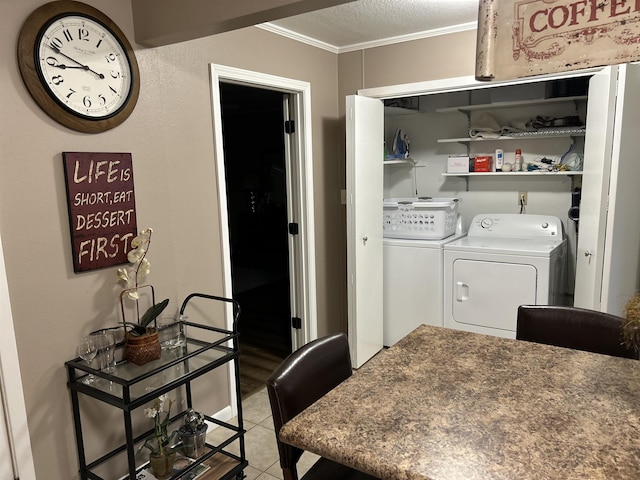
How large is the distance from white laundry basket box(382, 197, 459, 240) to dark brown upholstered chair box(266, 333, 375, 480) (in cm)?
213

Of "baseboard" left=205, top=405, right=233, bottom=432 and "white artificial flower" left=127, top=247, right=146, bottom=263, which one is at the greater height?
"white artificial flower" left=127, top=247, right=146, bottom=263

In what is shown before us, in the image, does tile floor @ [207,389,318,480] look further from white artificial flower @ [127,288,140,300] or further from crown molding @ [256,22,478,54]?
crown molding @ [256,22,478,54]

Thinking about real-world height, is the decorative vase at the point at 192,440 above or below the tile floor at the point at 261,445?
above

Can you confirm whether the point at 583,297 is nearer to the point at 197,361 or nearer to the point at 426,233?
the point at 426,233

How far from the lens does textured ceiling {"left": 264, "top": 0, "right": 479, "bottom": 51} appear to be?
8.45 feet

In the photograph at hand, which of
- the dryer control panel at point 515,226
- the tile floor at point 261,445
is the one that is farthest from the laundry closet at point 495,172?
the tile floor at point 261,445

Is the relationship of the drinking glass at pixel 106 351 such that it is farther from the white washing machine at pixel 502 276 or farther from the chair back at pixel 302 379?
the white washing machine at pixel 502 276

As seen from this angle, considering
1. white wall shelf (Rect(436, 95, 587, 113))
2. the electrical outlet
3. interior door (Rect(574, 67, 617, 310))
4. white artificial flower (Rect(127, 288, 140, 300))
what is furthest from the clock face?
the electrical outlet

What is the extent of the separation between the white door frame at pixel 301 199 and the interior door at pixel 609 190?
1.73 meters

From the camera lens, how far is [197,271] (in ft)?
8.16

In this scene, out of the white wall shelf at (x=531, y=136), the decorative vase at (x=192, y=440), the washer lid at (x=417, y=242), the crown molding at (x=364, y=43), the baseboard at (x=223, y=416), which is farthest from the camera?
the washer lid at (x=417, y=242)

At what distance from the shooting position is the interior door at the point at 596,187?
8.04 ft

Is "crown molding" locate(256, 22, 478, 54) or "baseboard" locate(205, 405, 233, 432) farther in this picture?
"crown molding" locate(256, 22, 478, 54)

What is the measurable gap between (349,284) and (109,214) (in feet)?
5.74
